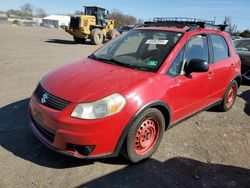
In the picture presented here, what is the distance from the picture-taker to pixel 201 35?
483cm

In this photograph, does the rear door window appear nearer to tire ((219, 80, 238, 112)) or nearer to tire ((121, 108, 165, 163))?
tire ((121, 108, 165, 163))

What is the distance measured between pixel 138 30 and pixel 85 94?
2.16m

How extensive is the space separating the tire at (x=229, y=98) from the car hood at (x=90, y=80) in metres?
2.59

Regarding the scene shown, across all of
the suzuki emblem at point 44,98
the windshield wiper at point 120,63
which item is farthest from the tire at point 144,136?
the suzuki emblem at point 44,98

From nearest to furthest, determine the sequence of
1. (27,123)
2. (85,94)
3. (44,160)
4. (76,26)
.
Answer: (85,94) < (44,160) < (27,123) < (76,26)

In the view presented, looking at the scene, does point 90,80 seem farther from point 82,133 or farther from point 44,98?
point 82,133

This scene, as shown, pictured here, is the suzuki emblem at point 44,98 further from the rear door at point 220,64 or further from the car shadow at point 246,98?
the car shadow at point 246,98

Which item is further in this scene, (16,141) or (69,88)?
(16,141)

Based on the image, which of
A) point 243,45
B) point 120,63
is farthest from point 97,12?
point 120,63

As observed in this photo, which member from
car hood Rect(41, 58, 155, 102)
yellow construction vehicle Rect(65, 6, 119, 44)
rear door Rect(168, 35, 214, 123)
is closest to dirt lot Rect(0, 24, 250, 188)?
rear door Rect(168, 35, 214, 123)

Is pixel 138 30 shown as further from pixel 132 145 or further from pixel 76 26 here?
pixel 76 26

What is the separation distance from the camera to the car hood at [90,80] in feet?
11.2

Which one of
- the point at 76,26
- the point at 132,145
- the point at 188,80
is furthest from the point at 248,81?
the point at 76,26

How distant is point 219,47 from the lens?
5344mm
